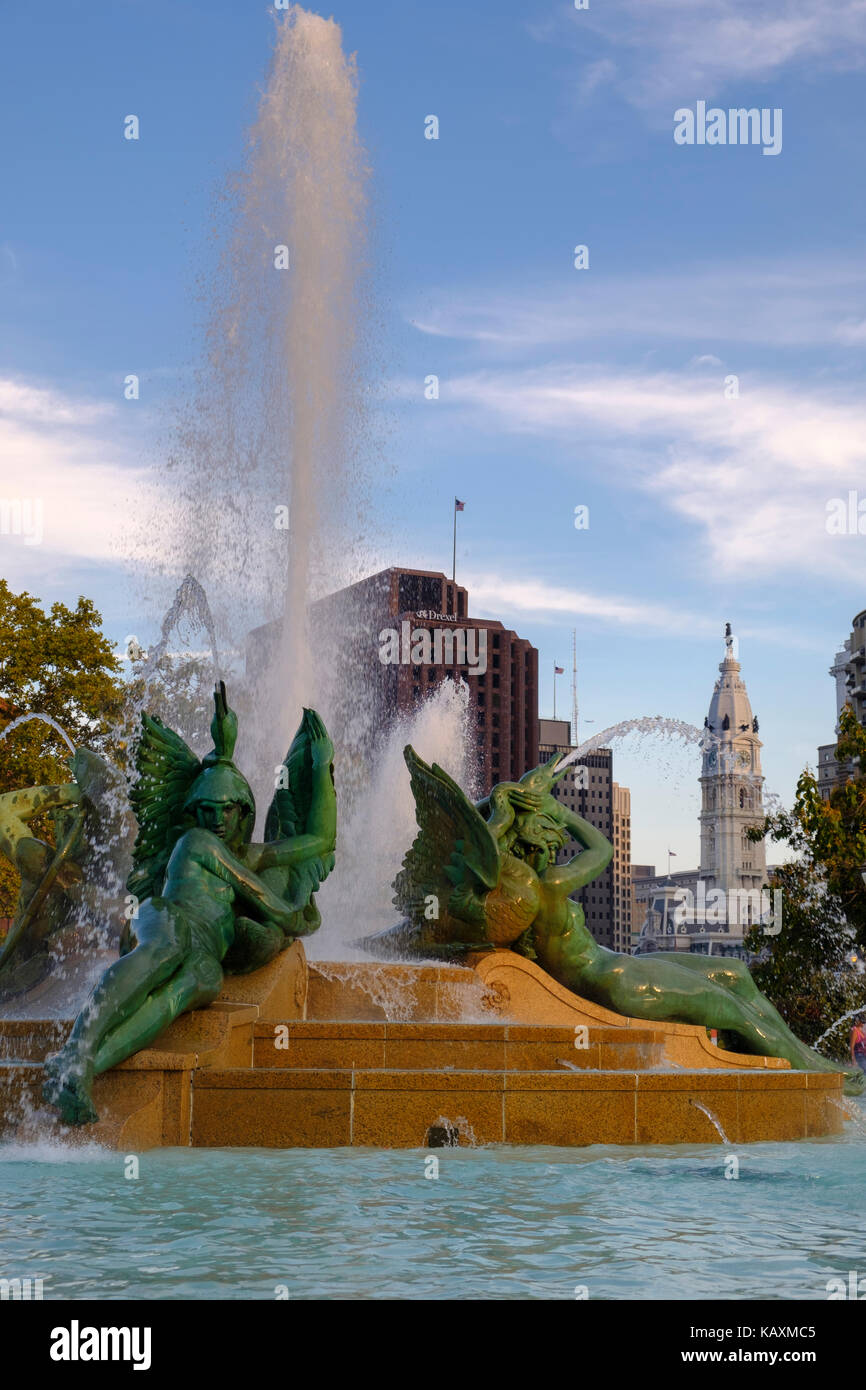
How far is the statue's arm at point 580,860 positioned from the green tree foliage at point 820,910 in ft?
Answer: 53.6

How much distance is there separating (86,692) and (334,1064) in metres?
25.4

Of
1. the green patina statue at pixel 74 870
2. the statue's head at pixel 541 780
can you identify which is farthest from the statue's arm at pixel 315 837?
the green patina statue at pixel 74 870

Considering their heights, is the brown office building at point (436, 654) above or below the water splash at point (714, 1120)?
above

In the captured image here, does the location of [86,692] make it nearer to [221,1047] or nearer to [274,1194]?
[221,1047]

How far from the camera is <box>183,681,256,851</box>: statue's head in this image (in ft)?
38.3

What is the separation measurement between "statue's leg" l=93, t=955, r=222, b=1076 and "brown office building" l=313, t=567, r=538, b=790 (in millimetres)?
8892

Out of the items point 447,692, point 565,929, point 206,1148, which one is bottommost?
point 206,1148

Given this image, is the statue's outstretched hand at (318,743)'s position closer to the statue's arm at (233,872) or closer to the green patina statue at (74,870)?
the statue's arm at (233,872)

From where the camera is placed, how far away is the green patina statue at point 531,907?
1343 centimetres

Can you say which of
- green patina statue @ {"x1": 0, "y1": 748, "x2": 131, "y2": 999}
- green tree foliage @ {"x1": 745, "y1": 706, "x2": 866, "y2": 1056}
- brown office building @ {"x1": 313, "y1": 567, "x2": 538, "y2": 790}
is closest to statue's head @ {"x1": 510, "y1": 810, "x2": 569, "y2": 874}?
green patina statue @ {"x1": 0, "y1": 748, "x2": 131, "y2": 999}

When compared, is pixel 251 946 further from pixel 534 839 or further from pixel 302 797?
pixel 534 839

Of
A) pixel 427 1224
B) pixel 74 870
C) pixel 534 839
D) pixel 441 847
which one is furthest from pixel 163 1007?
pixel 74 870
